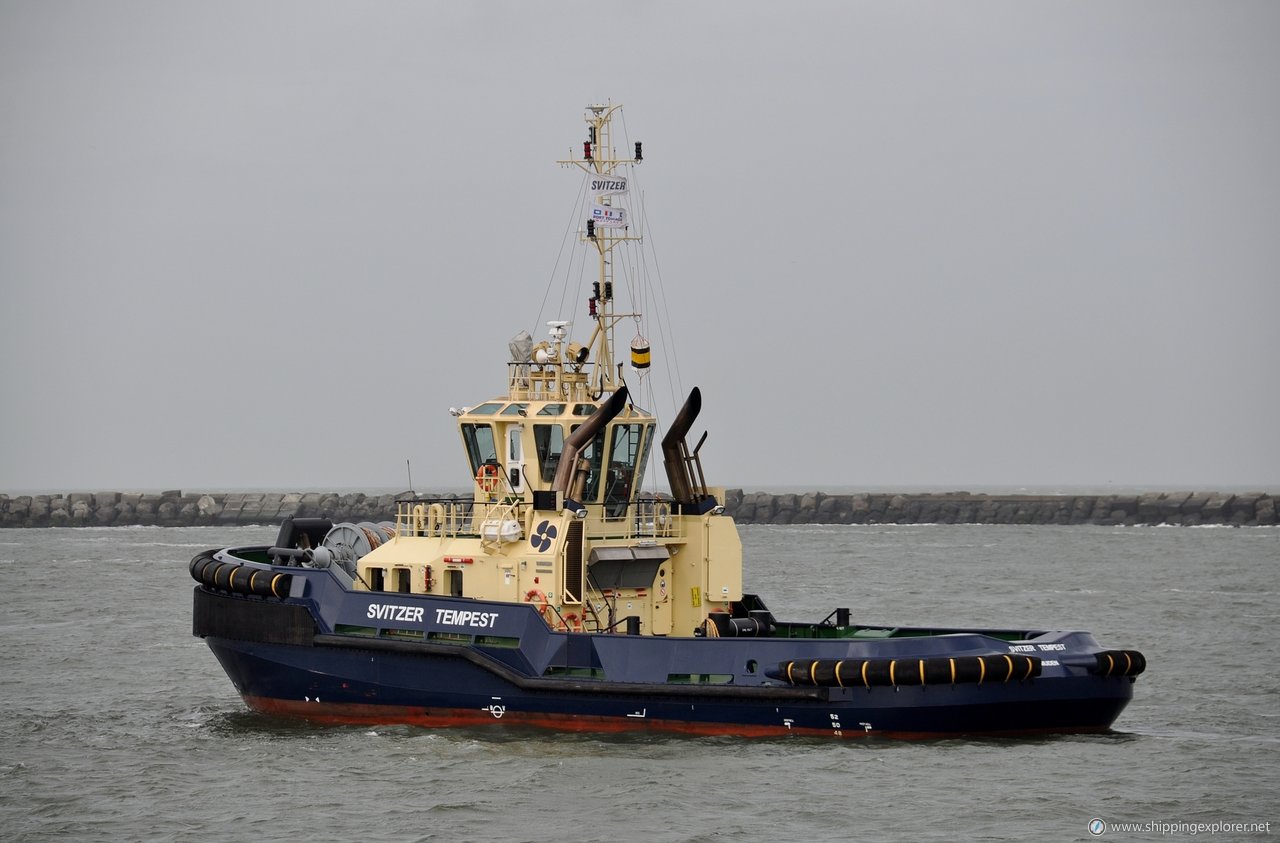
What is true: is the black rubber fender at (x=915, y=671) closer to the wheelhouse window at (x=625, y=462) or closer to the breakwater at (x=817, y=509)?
the wheelhouse window at (x=625, y=462)

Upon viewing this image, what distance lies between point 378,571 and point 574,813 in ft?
15.1

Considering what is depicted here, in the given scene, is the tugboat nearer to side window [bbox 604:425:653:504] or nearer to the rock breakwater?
side window [bbox 604:425:653:504]

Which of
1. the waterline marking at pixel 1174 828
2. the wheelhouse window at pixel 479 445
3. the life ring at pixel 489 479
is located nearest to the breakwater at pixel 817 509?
the wheelhouse window at pixel 479 445

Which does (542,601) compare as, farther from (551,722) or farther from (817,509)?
(817,509)

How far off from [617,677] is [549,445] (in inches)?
100

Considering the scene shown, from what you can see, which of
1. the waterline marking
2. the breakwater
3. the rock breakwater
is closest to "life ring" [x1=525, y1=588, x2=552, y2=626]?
the waterline marking

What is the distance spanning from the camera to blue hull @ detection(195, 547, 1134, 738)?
14.5 m

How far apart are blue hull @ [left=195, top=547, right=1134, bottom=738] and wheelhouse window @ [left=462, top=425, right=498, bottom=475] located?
5.48ft

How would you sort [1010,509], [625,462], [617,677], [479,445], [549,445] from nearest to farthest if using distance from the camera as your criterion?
[617,677]
[549,445]
[625,462]
[479,445]
[1010,509]

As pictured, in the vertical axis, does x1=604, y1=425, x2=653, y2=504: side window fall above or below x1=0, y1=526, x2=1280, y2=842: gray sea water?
above

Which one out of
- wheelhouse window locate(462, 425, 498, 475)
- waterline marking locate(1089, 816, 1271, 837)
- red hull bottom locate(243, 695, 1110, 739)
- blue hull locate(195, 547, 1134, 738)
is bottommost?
waterline marking locate(1089, 816, 1271, 837)

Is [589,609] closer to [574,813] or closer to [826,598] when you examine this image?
[574,813]

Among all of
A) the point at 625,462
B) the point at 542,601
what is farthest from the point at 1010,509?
the point at 542,601

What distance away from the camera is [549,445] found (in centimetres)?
1627
